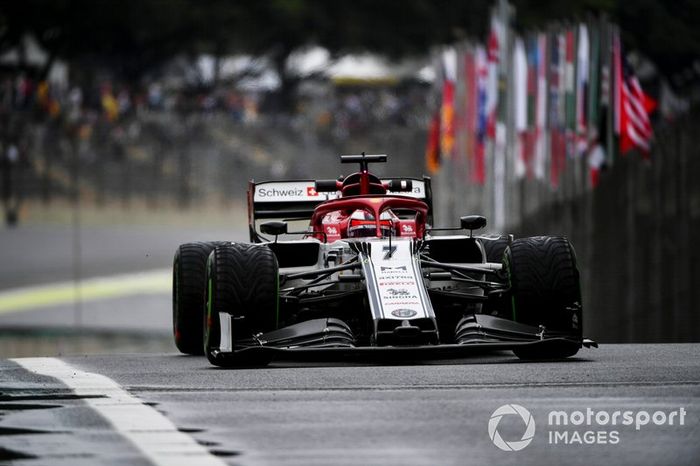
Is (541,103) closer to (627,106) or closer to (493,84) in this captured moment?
(493,84)

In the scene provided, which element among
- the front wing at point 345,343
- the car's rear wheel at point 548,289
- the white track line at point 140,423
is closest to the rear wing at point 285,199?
the car's rear wheel at point 548,289

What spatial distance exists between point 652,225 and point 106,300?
1095 inches

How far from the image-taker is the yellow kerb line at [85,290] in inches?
1820

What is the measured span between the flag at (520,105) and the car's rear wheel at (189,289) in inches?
630

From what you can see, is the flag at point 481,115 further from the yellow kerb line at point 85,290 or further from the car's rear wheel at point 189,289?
the car's rear wheel at point 189,289

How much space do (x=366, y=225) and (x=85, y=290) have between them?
3440 centimetres

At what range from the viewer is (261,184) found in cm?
1680

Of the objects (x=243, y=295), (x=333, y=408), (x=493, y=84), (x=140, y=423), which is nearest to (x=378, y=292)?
(x=243, y=295)

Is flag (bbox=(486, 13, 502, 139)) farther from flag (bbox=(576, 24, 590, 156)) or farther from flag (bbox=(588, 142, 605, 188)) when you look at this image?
flag (bbox=(588, 142, 605, 188))

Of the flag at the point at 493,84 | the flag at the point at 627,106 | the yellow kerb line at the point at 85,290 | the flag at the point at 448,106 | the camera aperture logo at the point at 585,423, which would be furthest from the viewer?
the yellow kerb line at the point at 85,290

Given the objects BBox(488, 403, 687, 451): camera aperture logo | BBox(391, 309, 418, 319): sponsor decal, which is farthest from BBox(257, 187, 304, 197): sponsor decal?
BBox(488, 403, 687, 451): camera aperture logo

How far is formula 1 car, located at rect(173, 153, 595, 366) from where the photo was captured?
12.7 m

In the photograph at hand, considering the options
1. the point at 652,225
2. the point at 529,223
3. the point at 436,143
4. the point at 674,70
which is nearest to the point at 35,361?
the point at 652,225

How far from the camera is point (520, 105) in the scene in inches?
1270
